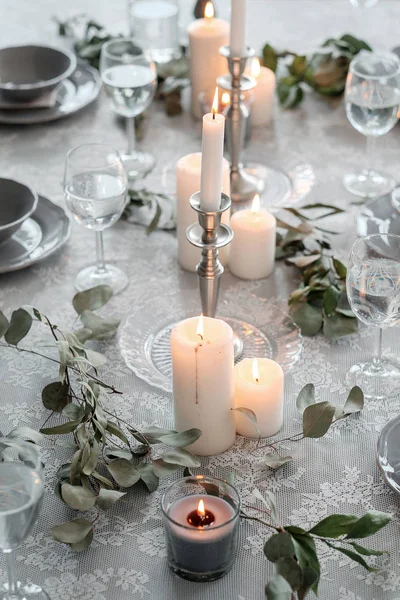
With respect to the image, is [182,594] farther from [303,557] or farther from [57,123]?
[57,123]

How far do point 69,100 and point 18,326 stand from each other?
0.88 meters

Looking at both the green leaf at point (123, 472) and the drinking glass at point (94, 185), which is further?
the drinking glass at point (94, 185)

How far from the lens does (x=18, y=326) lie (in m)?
1.32

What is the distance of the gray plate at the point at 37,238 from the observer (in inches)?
61.2

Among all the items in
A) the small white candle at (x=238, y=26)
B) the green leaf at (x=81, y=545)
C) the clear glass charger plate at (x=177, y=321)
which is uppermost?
the small white candle at (x=238, y=26)

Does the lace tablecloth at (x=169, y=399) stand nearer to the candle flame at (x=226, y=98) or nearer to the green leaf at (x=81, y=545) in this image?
the green leaf at (x=81, y=545)

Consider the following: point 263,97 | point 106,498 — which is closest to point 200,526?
point 106,498

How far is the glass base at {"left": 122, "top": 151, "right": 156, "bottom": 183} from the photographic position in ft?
6.13

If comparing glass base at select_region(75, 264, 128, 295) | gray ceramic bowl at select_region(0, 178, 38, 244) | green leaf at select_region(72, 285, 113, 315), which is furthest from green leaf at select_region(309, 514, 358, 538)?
gray ceramic bowl at select_region(0, 178, 38, 244)

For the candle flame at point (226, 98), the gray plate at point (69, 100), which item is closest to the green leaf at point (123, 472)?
the candle flame at point (226, 98)

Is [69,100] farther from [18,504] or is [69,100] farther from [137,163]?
[18,504]

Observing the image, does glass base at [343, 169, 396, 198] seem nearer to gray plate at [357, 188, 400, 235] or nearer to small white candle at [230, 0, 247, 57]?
gray plate at [357, 188, 400, 235]

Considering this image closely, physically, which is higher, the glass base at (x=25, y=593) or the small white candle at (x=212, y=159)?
the small white candle at (x=212, y=159)

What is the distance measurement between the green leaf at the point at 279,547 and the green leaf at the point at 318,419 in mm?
235
